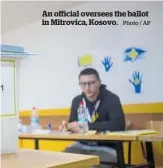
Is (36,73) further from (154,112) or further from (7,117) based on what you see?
(7,117)

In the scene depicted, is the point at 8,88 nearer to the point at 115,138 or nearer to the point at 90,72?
the point at 115,138

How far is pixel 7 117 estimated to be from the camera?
2.43ft

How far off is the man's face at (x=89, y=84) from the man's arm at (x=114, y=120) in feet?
0.95

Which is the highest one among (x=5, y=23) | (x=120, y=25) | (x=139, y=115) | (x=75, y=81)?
(x=5, y=23)

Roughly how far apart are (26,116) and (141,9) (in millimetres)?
2251

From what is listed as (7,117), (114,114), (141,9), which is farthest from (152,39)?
(7,117)

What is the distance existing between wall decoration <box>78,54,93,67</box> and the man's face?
0.50 ft

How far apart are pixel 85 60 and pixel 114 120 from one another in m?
0.93

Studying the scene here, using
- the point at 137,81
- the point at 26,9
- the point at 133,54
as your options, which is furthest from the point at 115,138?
the point at 26,9

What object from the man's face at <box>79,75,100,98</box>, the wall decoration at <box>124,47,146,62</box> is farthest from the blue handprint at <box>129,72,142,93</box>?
the man's face at <box>79,75,100,98</box>

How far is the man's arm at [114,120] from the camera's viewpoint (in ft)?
10.8

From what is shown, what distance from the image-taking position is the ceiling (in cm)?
399

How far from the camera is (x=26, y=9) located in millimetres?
4223

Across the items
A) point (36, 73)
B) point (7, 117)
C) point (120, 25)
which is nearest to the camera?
point (7, 117)
